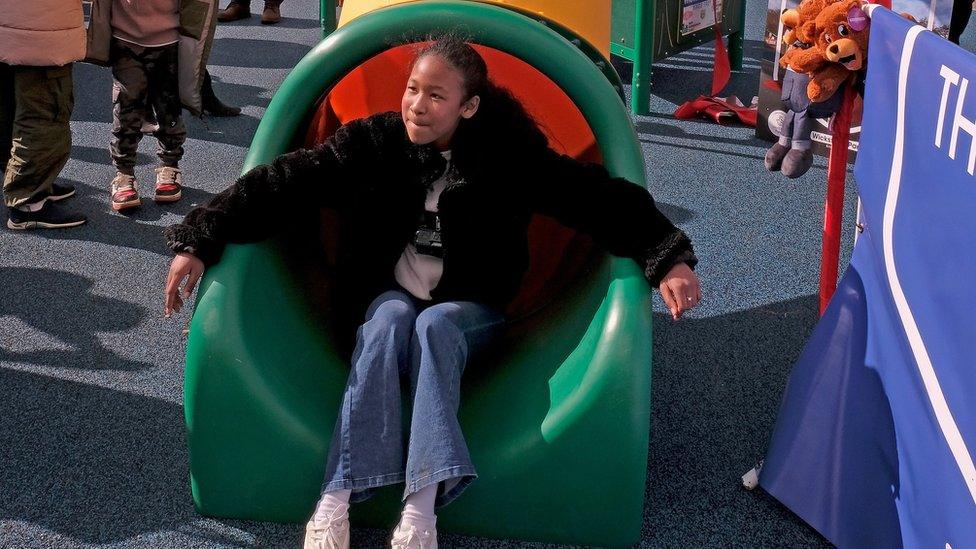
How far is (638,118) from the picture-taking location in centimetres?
490

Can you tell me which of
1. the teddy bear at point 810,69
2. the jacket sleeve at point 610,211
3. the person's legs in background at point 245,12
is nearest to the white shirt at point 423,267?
the jacket sleeve at point 610,211

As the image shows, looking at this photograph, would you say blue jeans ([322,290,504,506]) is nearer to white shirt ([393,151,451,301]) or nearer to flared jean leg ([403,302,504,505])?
flared jean leg ([403,302,504,505])

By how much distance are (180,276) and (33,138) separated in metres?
1.68

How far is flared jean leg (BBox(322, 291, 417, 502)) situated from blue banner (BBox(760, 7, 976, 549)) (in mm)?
824

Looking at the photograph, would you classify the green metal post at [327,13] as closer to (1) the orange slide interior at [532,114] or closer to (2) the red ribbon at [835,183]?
(1) the orange slide interior at [532,114]

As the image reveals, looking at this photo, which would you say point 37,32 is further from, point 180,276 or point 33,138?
point 180,276

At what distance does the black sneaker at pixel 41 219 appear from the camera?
3.55m

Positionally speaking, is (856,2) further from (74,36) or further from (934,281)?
Answer: (74,36)

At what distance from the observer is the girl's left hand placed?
2041 millimetres

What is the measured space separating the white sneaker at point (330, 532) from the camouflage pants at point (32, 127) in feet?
6.92

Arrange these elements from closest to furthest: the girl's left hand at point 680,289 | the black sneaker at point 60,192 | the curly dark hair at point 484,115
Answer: the girl's left hand at point 680,289 → the curly dark hair at point 484,115 → the black sneaker at point 60,192

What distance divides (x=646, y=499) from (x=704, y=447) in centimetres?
27

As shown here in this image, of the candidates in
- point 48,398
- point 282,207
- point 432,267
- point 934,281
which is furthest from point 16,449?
point 934,281

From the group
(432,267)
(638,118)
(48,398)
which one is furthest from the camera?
(638,118)
